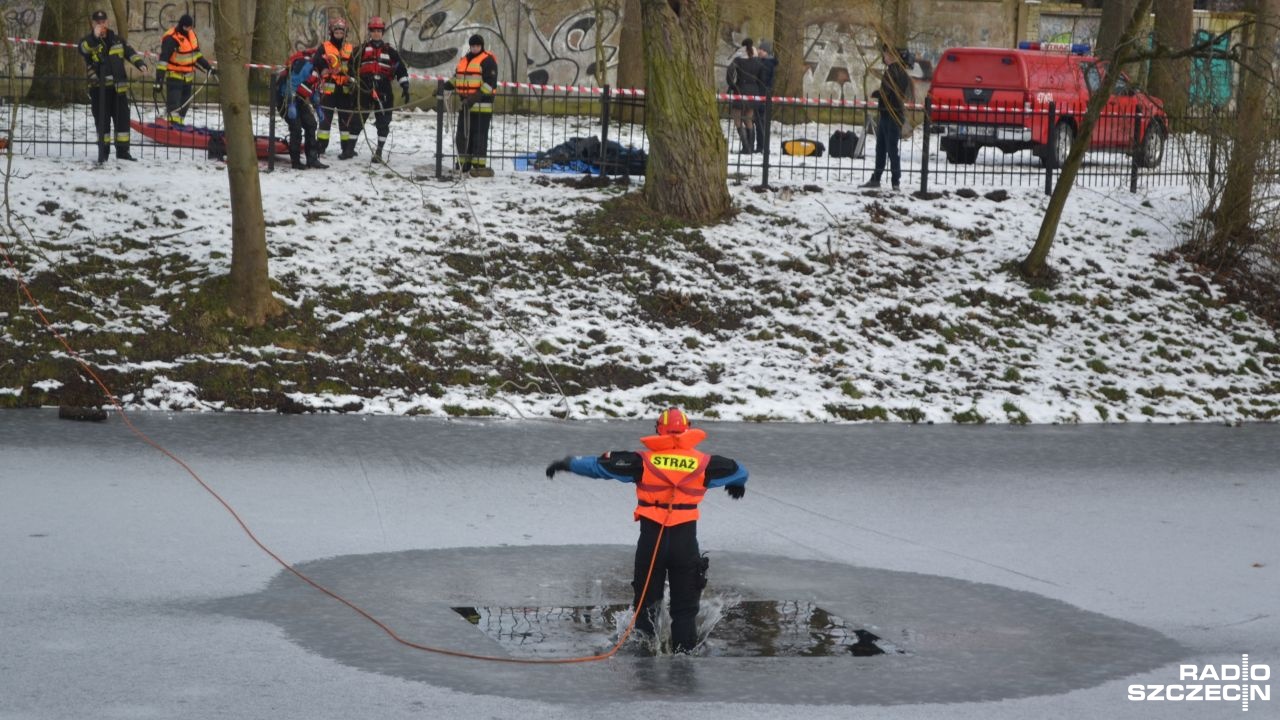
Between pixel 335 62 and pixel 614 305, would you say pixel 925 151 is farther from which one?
pixel 335 62

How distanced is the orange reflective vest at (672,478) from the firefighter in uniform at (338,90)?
38.9ft

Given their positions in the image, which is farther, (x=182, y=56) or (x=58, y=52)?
(x=58, y=52)

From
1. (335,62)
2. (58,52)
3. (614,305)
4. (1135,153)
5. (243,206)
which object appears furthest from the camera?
(58,52)

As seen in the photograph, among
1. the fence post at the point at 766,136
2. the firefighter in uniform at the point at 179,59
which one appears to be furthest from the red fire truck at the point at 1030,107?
the firefighter in uniform at the point at 179,59

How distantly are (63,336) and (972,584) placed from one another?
9.37 m

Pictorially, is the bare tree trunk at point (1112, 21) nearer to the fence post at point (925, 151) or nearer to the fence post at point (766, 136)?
the fence post at point (925, 151)

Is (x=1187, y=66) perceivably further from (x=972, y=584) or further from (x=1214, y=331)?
(x=972, y=584)

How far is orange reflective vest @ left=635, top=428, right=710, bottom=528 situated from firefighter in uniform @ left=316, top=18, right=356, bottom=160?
1187 centimetres

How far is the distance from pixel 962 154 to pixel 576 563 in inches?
624

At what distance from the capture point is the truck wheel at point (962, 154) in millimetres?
22375

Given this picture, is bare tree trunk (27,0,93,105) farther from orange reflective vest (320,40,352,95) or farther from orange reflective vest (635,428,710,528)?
orange reflective vest (635,428,710,528)

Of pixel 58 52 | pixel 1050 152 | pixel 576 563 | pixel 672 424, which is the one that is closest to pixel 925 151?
pixel 1050 152

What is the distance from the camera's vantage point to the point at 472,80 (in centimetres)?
1967

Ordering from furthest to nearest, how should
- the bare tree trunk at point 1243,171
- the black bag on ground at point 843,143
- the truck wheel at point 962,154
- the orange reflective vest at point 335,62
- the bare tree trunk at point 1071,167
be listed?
the black bag on ground at point 843,143, the truck wheel at point 962,154, the orange reflective vest at point 335,62, the bare tree trunk at point 1243,171, the bare tree trunk at point 1071,167
